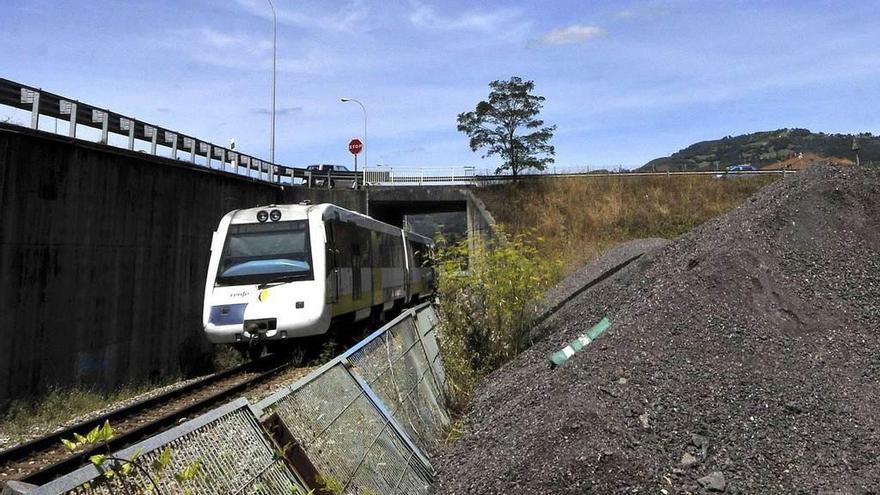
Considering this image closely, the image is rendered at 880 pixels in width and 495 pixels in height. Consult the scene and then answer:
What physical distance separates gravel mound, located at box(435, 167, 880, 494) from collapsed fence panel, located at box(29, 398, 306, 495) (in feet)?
7.76

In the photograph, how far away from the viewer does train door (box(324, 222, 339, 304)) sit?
1355cm

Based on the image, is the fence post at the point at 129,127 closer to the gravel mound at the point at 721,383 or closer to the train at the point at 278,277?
the train at the point at 278,277

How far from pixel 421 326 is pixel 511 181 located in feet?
100.0

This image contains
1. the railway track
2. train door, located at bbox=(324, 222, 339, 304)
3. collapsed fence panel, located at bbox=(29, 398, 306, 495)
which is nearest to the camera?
collapsed fence panel, located at bbox=(29, 398, 306, 495)

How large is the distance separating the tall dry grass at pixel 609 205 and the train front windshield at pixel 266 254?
1775 cm

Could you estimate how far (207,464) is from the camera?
3.46 m

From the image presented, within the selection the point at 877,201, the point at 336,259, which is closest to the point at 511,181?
the point at 336,259

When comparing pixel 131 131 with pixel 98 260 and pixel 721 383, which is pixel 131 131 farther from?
pixel 721 383

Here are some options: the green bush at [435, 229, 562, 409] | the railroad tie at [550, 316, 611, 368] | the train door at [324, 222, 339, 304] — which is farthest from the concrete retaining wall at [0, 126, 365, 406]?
the railroad tie at [550, 316, 611, 368]

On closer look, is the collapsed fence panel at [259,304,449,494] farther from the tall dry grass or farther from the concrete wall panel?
the tall dry grass

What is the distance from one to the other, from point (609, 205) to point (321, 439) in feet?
109

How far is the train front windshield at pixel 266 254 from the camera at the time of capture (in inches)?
523

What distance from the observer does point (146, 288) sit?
16875 millimetres

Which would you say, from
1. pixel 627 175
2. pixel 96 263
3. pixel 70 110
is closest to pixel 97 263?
pixel 96 263
